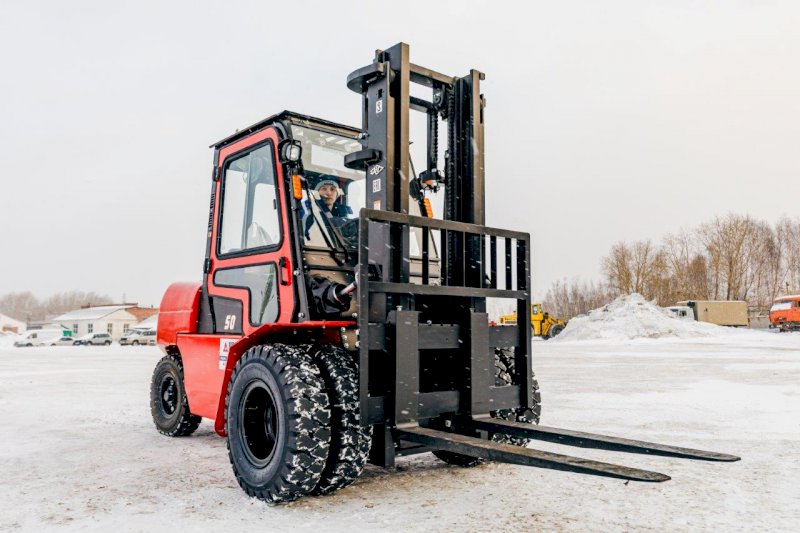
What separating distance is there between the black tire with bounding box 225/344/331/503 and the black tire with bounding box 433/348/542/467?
1446 millimetres

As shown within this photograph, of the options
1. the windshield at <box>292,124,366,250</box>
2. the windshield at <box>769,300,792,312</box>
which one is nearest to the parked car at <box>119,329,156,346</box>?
the windshield at <box>769,300,792,312</box>

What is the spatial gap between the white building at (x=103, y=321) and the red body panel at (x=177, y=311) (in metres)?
83.9

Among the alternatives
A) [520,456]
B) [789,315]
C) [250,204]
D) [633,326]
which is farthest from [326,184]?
[789,315]

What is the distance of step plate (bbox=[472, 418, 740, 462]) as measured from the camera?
3.58 meters

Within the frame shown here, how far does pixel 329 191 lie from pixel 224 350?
1551 mm

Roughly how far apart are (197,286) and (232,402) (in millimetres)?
2029

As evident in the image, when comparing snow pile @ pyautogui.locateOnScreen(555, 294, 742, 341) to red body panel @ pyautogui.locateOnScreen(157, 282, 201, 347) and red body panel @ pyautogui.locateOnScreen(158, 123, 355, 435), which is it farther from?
red body panel @ pyautogui.locateOnScreen(158, 123, 355, 435)

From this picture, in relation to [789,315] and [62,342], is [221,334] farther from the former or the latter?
[62,342]

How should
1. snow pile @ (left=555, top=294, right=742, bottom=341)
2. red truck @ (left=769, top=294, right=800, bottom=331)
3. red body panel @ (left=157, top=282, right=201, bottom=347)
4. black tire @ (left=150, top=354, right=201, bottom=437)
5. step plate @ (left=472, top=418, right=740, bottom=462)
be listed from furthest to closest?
red truck @ (left=769, top=294, right=800, bottom=331)
snow pile @ (left=555, top=294, right=742, bottom=341)
black tire @ (left=150, top=354, right=201, bottom=437)
red body panel @ (left=157, top=282, right=201, bottom=347)
step plate @ (left=472, top=418, right=740, bottom=462)

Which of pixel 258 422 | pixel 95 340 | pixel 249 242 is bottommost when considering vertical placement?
pixel 95 340

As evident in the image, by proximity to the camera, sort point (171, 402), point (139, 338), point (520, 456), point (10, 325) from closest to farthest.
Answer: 1. point (520, 456)
2. point (171, 402)
3. point (139, 338)
4. point (10, 325)

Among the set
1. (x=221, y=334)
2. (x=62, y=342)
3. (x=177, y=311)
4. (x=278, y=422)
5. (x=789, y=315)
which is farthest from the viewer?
(x=62, y=342)

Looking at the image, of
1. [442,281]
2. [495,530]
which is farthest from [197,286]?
[495,530]

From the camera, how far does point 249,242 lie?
17.8 feet
